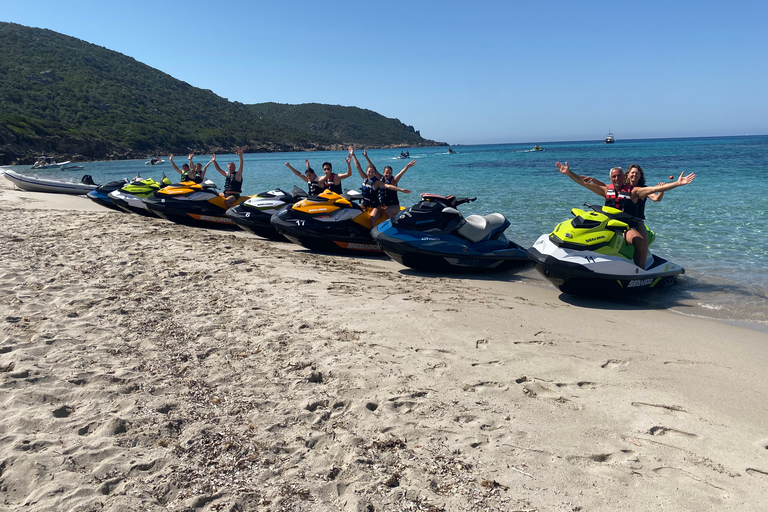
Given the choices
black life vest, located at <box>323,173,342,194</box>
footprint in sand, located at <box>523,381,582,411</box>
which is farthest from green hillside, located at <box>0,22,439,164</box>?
footprint in sand, located at <box>523,381,582,411</box>

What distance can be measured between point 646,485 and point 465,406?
3.44 ft

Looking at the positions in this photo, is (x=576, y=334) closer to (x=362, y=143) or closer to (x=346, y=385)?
(x=346, y=385)

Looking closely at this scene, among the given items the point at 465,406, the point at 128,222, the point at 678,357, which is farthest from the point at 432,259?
the point at 128,222

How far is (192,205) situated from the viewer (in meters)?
10.8

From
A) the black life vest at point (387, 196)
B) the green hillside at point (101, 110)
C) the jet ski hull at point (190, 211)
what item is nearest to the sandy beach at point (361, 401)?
the black life vest at point (387, 196)

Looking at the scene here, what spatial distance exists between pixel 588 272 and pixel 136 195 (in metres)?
10.5

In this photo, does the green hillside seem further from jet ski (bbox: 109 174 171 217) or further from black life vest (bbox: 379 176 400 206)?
black life vest (bbox: 379 176 400 206)

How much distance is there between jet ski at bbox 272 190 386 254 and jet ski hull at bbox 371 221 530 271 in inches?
40.9

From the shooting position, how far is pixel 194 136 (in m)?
79.1

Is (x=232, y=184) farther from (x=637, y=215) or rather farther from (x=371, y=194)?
(x=637, y=215)

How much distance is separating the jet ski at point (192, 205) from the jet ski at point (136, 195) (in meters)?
1.09

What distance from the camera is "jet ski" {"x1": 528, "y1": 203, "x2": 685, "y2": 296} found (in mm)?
5641

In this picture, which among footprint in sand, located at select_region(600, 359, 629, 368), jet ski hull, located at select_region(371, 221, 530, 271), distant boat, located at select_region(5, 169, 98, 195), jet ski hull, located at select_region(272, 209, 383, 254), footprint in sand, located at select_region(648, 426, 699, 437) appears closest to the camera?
footprint in sand, located at select_region(648, 426, 699, 437)

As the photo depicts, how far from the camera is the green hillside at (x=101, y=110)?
2089 inches
